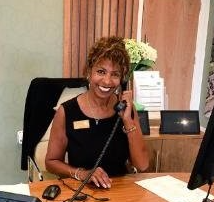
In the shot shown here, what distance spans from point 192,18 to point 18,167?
2.38 meters

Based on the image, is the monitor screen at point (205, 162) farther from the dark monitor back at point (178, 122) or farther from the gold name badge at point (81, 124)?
the dark monitor back at point (178, 122)

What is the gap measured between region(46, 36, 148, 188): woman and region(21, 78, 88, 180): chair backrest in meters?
0.30

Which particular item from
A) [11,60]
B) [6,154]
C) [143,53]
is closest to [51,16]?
[11,60]

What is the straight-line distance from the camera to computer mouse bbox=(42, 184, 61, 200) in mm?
1326

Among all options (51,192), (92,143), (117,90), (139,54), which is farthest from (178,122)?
(51,192)

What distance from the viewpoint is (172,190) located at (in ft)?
4.86

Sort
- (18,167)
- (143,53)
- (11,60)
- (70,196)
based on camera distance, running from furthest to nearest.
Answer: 1. (18,167)
2. (11,60)
3. (143,53)
4. (70,196)

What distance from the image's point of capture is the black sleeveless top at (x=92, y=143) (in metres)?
1.74

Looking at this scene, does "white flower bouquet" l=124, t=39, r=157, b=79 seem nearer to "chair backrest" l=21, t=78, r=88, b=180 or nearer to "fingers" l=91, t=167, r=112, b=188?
"chair backrest" l=21, t=78, r=88, b=180

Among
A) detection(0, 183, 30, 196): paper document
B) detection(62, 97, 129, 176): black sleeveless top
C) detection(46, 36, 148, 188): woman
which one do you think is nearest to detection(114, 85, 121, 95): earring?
detection(46, 36, 148, 188): woman

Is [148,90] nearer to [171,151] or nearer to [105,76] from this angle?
[171,151]

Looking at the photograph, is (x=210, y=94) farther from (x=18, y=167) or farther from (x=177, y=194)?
(x=177, y=194)

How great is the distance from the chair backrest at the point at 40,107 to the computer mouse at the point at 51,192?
2.42ft

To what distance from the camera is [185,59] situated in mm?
3822
